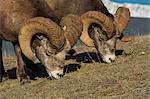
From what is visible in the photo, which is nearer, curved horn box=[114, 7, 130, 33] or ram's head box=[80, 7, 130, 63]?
ram's head box=[80, 7, 130, 63]

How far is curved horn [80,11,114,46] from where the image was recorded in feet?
55.7

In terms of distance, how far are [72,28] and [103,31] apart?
2.21 m

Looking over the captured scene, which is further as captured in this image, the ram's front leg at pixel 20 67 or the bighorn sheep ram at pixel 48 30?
the ram's front leg at pixel 20 67

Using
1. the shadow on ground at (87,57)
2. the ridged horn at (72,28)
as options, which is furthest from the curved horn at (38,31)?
the shadow on ground at (87,57)

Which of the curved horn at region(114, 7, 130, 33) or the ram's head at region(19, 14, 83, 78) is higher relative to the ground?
the curved horn at region(114, 7, 130, 33)

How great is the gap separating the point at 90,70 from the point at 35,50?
1.88 meters

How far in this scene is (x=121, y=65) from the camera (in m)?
16.0

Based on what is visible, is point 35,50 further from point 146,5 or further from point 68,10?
point 146,5

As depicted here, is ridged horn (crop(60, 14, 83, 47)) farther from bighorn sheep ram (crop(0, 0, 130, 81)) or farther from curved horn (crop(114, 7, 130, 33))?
curved horn (crop(114, 7, 130, 33))

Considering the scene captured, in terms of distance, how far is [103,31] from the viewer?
17.2 metres

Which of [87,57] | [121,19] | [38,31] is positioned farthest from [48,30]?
[87,57]

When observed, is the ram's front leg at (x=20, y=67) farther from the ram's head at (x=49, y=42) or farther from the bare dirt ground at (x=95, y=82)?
the ram's head at (x=49, y=42)

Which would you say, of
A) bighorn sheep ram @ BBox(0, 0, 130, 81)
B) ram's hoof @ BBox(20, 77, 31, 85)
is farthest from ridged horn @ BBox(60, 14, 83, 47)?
ram's hoof @ BBox(20, 77, 31, 85)

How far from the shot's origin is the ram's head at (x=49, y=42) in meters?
14.5
